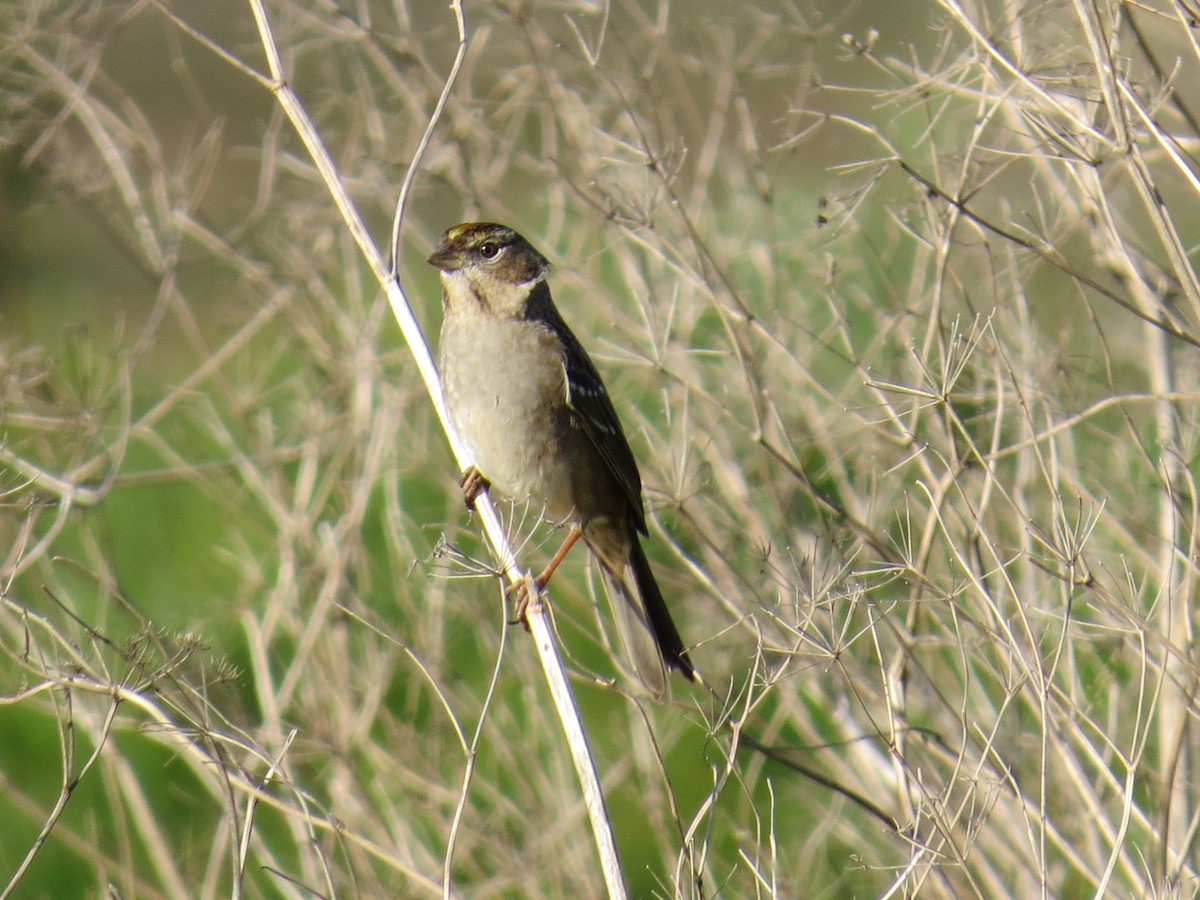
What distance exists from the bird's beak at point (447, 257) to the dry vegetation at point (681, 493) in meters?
0.34

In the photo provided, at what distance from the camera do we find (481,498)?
148 inches

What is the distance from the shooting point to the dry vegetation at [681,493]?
353 cm

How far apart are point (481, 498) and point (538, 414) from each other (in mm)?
921

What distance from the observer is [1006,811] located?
3732 millimetres

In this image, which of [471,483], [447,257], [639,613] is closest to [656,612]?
[639,613]

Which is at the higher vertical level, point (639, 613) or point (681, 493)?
point (681, 493)

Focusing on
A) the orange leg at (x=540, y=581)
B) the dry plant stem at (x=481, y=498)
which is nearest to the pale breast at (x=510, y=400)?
the orange leg at (x=540, y=581)

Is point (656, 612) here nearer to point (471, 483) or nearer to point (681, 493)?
point (471, 483)

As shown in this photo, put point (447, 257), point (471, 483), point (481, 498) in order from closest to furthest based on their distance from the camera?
point (481, 498) < point (447, 257) < point (471, 483)

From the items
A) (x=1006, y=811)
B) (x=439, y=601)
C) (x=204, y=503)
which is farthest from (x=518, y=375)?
(x=204, y=503)

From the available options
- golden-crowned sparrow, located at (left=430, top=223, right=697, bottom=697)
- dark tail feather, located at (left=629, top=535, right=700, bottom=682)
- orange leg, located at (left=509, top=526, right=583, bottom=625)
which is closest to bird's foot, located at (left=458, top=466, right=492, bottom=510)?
golden-crowned sparrow, located at (left=430, top=223, right=697, bottom=697)

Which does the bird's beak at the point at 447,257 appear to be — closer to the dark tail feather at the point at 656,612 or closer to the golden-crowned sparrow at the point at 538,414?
the golden-crowned sparrow at the point at 538,414

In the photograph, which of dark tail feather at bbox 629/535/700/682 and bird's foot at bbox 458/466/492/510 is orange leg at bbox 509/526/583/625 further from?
bird's foot at bbox 458/466/492/510

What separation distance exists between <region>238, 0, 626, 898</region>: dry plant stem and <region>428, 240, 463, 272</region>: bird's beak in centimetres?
64
